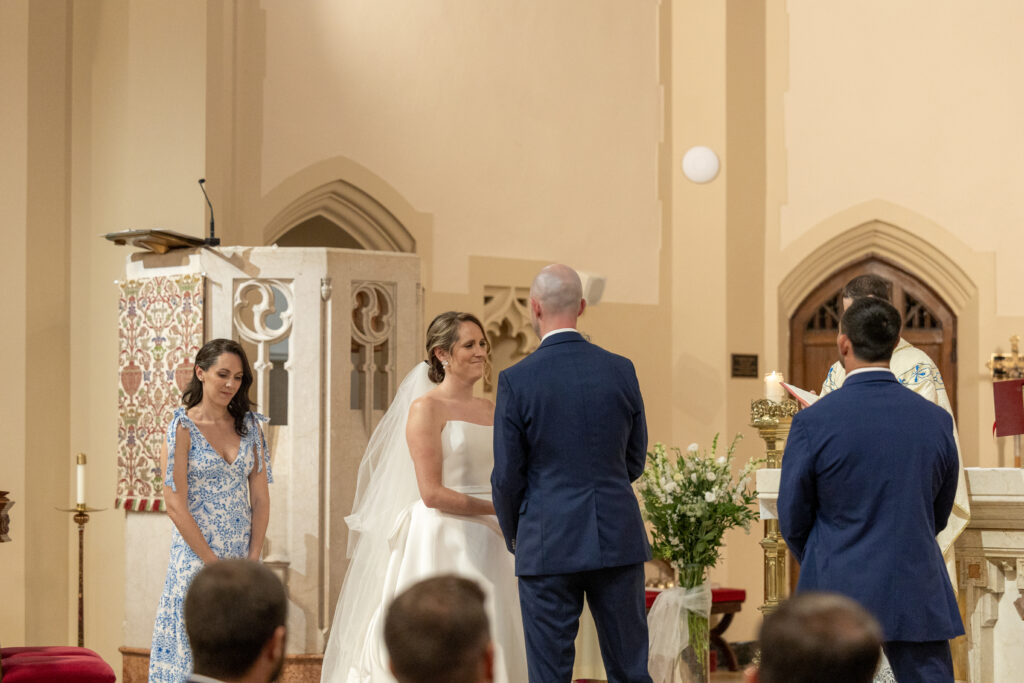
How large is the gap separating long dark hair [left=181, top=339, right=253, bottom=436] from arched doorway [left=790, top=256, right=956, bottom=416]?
16.9 ft

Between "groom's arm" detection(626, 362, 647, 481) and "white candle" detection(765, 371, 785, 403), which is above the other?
"white candle" detection(765, 371, 785, 403)

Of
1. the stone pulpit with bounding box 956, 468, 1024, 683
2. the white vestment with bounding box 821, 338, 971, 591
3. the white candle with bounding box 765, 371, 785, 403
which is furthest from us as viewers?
the white candle with bounding box 765, 371, 785, 403

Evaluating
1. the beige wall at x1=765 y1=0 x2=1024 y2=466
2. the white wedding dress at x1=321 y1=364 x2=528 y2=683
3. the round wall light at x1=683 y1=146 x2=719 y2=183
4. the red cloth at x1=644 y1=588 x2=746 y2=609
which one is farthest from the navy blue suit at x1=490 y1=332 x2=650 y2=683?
the beige wall at x1=765 y1=0 x2=1024 y2=466

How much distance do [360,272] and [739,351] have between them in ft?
12.2

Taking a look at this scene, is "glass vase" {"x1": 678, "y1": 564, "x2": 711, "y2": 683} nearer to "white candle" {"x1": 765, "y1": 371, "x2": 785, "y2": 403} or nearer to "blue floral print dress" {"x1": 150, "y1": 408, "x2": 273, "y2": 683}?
"white candle" {"x1": 765, "y1": 371, "x2": 785, "y2": 403}

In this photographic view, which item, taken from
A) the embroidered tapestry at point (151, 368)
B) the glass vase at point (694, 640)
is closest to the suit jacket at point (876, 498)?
the glass vase at point (694, 640)

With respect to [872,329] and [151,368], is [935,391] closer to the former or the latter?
[872,329]

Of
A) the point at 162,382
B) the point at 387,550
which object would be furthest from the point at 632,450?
the point at 162,382

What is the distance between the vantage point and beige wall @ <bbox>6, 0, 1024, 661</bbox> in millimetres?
7023

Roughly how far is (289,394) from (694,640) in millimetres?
2252

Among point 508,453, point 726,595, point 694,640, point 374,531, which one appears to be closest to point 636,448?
point 508,453

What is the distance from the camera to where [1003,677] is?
440 cm

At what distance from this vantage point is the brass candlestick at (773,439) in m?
5.78

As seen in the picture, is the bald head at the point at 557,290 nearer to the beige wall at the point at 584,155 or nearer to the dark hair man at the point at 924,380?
the dark hair man at the point at 924,380
